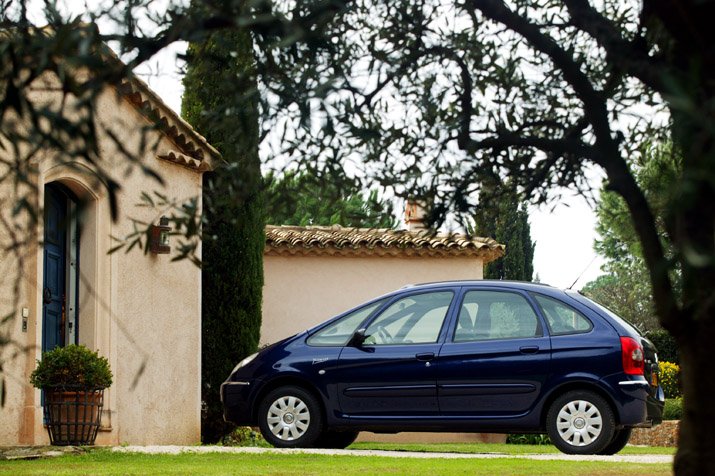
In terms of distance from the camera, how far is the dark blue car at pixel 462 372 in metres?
11.1

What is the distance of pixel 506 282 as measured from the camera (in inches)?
467

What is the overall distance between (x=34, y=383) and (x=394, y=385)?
3293mm

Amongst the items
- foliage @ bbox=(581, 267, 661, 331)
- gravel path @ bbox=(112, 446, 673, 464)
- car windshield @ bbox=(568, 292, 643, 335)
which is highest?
foliage @ bbox=(581, 267, 661, 331)

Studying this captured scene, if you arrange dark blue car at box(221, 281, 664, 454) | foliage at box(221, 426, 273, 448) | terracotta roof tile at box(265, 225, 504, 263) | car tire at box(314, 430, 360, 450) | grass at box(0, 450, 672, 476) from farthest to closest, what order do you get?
terracotta roof tile at box(265, 225, 504, 263)
foliage at box(221, 426, 273, 448)
car tire at box(314, 430, 360, 450)
dark blue car at box(221, 281, 664, 454)
grass at box(0, 450, 672, 476)

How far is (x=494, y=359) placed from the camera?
1135 cm

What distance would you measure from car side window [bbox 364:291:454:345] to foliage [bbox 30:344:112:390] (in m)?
2.54

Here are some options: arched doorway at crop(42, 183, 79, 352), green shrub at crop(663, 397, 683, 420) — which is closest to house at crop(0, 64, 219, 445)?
arched doorway at crop(42, 183, 79, 352)

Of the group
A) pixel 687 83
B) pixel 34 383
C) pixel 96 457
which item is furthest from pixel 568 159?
pixel 34 383

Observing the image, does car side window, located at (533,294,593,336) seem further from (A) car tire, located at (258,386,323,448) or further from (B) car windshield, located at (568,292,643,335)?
(A) car tire, located at (258,386,323,448)

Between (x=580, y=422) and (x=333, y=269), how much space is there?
1018 centimetres

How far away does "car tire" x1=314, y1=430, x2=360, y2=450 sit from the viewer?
40.6 feet

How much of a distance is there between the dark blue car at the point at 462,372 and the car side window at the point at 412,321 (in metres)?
0.01

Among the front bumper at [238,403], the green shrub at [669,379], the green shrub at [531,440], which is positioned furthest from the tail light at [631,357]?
the green shrub at [669,379]

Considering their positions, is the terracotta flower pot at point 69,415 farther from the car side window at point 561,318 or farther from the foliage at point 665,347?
the foliage at point 665,347
